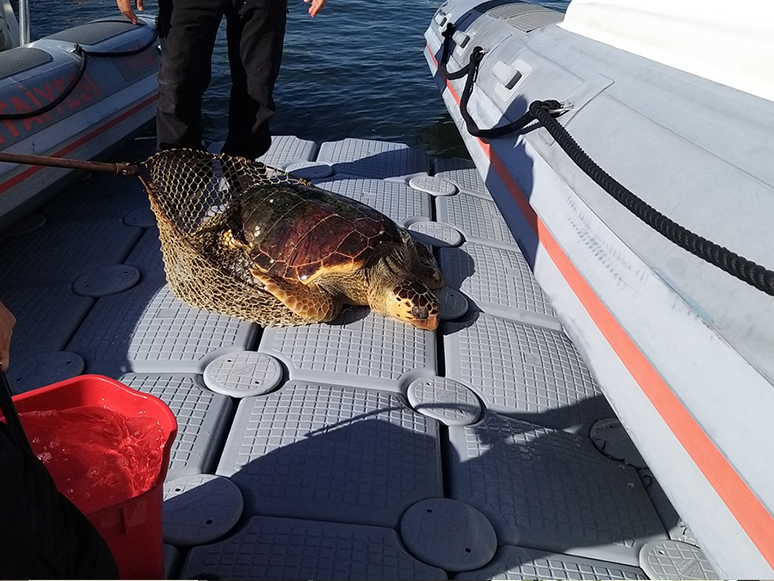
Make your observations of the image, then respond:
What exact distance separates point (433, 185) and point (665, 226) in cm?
254

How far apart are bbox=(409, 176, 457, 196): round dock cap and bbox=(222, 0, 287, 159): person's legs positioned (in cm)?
114

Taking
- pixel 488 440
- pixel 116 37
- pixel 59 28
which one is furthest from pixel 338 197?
pixel 59 28

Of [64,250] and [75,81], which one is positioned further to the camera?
[75,81]

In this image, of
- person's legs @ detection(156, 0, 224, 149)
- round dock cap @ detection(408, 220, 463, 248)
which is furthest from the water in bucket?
round dock cap @ detection(408, 220, 463, 248)

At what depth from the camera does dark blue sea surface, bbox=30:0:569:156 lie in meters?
6.83

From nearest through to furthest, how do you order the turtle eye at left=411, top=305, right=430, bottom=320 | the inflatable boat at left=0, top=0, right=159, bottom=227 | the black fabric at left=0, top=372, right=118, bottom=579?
the black fabric at left=0, top=372, right=118, bottom=579, the turtle eye at left=411, top=305, right=430, bottom=320, the inflatable boat at left=0, top=0, right=159, bottom=227

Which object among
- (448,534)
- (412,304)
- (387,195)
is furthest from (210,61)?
(448,534)

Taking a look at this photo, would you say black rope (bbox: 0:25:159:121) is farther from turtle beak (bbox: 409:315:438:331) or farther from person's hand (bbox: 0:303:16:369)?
person's hand (bbox: 0:303:16:369)

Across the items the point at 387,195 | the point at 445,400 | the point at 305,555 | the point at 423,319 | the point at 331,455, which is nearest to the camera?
the point at 305,555

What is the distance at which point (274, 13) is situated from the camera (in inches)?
130

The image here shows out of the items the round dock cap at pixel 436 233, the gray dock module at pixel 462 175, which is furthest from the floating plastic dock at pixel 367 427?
the gray dock module at pixel 462 175

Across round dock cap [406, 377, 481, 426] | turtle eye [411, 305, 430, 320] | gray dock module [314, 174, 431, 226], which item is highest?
turtle eye [411, 305, 430, 320]

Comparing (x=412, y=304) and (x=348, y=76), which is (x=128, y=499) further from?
(x=348, y=76)

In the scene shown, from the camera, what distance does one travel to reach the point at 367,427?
2289 mm
